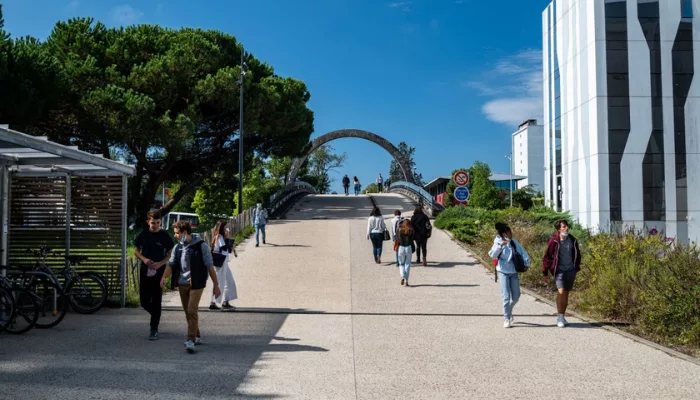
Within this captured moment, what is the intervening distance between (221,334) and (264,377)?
2.47 meters

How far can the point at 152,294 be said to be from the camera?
821cm

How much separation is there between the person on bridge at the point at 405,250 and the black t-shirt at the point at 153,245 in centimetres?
609

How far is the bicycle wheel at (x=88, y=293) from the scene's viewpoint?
995 centimetres

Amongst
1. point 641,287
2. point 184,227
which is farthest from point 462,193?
point 184,227

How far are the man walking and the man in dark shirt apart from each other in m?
0.70

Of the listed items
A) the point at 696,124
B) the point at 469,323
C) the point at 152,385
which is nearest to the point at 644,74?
the point at 696,124

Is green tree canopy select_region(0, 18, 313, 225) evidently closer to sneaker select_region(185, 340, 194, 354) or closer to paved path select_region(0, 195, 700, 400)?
paved path select_region(0, 195, 700, 400)

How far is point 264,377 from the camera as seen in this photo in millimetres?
6211

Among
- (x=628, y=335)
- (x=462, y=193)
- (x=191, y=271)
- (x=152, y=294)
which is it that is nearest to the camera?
(x=191, y=271)

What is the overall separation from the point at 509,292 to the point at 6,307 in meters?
6.98

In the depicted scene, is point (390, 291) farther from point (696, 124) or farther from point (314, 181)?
point (314, 181)

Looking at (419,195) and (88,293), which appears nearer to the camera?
(88,293)

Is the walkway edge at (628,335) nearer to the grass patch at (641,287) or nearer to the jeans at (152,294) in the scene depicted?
the grass patch at (641,287)

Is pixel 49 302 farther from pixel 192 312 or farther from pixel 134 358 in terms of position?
pixel 192 312
